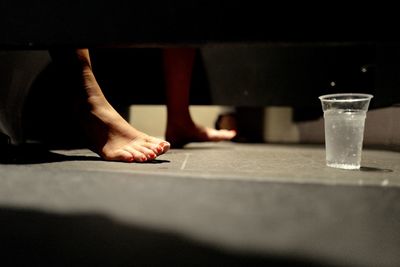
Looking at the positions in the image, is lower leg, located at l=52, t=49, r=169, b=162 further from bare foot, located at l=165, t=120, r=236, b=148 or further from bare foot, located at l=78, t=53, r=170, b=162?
bare foot, located at l=165, t=120, r=236, b=148

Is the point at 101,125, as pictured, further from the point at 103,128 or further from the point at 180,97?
the point at 180,97

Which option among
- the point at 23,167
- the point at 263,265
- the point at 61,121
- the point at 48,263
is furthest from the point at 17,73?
the point at 263,265

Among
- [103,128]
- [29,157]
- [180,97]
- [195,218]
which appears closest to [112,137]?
[103,128]

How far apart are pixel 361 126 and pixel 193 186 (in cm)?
52

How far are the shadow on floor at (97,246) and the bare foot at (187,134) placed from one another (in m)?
0.97

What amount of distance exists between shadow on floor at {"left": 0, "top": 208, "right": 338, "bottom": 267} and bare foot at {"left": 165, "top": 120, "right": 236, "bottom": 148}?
974 mm

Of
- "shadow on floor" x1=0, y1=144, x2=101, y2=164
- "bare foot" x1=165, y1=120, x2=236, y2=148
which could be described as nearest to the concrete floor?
"shadow on floor" x1=0, y1=144, x2=101, y2=164

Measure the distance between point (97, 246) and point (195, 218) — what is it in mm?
159

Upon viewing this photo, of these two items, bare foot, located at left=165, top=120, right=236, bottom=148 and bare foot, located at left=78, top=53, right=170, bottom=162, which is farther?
bare foot, located at left=165, top=120, right=236, bottom=148

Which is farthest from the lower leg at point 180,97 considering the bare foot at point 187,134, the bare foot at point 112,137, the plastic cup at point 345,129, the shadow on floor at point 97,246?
the shadow on floor at point 97,246

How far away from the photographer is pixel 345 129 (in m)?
1.03

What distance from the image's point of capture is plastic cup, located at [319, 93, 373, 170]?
1011 mm

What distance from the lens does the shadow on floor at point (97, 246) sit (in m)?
0.54

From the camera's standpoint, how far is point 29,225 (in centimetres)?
62
